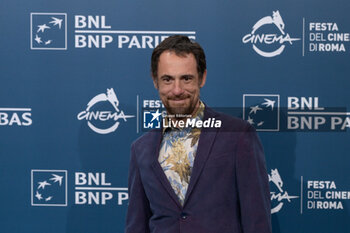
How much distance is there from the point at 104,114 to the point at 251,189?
4.14 feet

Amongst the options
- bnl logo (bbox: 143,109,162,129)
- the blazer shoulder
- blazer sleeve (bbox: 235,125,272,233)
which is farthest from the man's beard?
bnl logo (bbox: 143,109,162,129)

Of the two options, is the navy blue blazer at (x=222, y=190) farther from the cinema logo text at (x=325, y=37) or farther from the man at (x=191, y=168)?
the cinema logo text at (x=325, y=37)

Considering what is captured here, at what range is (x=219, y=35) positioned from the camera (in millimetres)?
2762

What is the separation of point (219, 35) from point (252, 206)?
1.23 m

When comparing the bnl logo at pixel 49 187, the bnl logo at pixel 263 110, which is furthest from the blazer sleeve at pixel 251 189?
the bnl logo at pixel 49 187

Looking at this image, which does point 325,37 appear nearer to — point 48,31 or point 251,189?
point 251,189

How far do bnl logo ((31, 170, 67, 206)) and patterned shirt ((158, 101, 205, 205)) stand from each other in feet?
3.53

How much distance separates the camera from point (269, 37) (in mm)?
2736

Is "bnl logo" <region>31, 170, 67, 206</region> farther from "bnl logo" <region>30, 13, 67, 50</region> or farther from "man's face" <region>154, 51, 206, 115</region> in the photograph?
"man's face" <region>154, 51, 206, 115</region>

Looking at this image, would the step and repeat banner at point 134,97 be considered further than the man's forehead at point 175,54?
Yes

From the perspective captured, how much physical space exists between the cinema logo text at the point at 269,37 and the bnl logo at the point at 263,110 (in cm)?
25

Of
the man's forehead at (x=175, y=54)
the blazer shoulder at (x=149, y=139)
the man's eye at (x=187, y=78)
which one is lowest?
the blazer shoulder at (x=149, y=139)

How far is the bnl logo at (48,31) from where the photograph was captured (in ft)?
9.20

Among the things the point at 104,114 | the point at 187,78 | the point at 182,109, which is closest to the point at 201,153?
the point at 182,109
